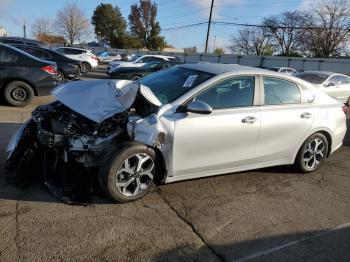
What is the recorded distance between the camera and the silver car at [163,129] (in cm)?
433

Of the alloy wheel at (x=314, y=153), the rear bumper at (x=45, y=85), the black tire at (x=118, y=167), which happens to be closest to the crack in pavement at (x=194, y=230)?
the black tire at (x=118, y=167)

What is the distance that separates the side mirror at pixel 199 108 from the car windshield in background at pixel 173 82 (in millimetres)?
286

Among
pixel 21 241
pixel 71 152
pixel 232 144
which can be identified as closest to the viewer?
pixel 21 241

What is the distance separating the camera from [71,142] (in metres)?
4.29

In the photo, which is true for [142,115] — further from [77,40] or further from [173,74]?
[77,40]

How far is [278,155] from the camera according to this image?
5.46 metres

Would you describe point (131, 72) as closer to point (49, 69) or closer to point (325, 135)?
point (49, 69)

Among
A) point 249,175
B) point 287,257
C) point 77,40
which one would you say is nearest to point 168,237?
point 287,257

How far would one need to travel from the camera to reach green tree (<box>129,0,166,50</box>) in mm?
76812

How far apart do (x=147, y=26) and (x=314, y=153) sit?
7492 centimetres

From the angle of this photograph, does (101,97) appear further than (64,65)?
→ No

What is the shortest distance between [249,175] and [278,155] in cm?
53

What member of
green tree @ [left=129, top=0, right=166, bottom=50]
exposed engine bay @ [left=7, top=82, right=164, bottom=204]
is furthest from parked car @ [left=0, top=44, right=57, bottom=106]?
green tree @ [left=129, top=0, right=166, bottom=50]

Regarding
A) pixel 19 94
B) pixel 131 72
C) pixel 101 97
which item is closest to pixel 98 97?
pixel 101 97
